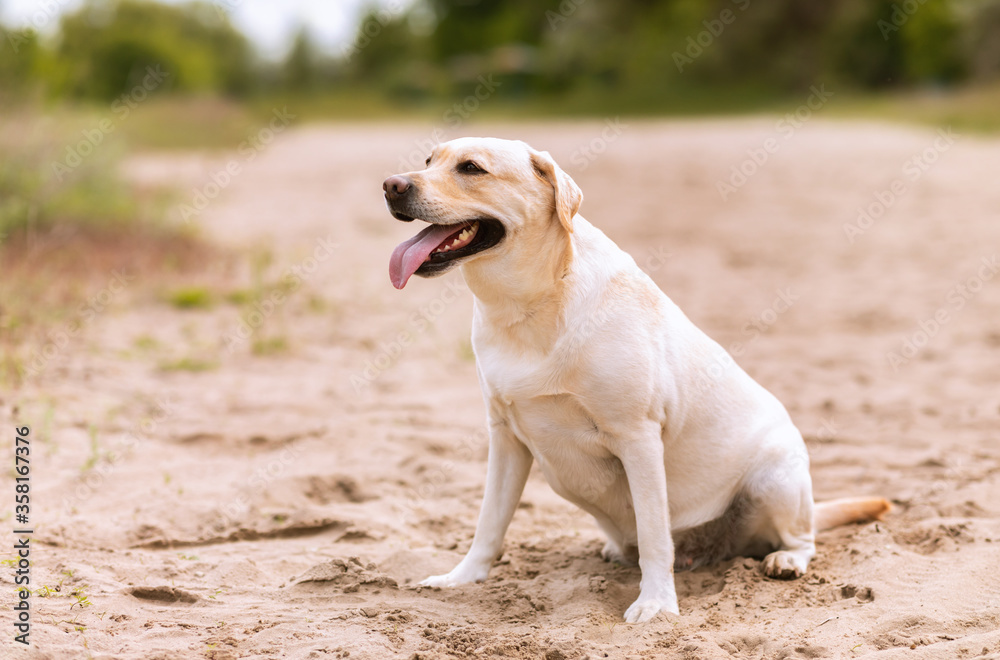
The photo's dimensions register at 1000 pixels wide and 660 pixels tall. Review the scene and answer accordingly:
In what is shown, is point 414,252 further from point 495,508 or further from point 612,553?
point 612,553

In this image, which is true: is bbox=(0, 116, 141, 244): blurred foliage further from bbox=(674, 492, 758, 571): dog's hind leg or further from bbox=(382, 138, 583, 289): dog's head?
bbox=(674, 492, 758, 571): dog's hind leg

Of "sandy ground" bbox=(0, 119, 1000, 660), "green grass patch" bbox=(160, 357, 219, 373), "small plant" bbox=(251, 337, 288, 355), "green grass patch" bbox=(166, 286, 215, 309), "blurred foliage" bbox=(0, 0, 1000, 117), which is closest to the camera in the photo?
"sandy ground" bbox=(0, 119, 1000, 660)

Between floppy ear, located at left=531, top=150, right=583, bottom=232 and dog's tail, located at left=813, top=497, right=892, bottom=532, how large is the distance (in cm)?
179

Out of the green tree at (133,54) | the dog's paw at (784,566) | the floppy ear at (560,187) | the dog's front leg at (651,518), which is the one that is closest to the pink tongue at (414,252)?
the floppy ear at (560,187)

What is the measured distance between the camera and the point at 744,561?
3914 mm

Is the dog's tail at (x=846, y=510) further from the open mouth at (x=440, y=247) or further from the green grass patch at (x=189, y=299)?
the green grass patch at (x=189, y=299)

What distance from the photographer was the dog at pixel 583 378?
3.38 meters

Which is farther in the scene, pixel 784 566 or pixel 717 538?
pixel 717 538

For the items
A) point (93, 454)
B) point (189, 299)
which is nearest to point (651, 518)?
point (93, 454)

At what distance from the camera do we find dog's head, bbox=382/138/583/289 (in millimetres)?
3311

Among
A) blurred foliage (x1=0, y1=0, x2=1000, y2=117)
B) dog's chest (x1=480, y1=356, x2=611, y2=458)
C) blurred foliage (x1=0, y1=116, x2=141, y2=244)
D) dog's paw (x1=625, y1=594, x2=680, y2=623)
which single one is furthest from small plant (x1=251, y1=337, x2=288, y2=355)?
blurred foliage (x1=0, y1=0, x2=1000, y2=117)

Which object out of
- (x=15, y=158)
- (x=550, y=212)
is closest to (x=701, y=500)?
(x=550, y=212)

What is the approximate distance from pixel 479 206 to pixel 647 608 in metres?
1.55

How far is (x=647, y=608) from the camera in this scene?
11.2ft
